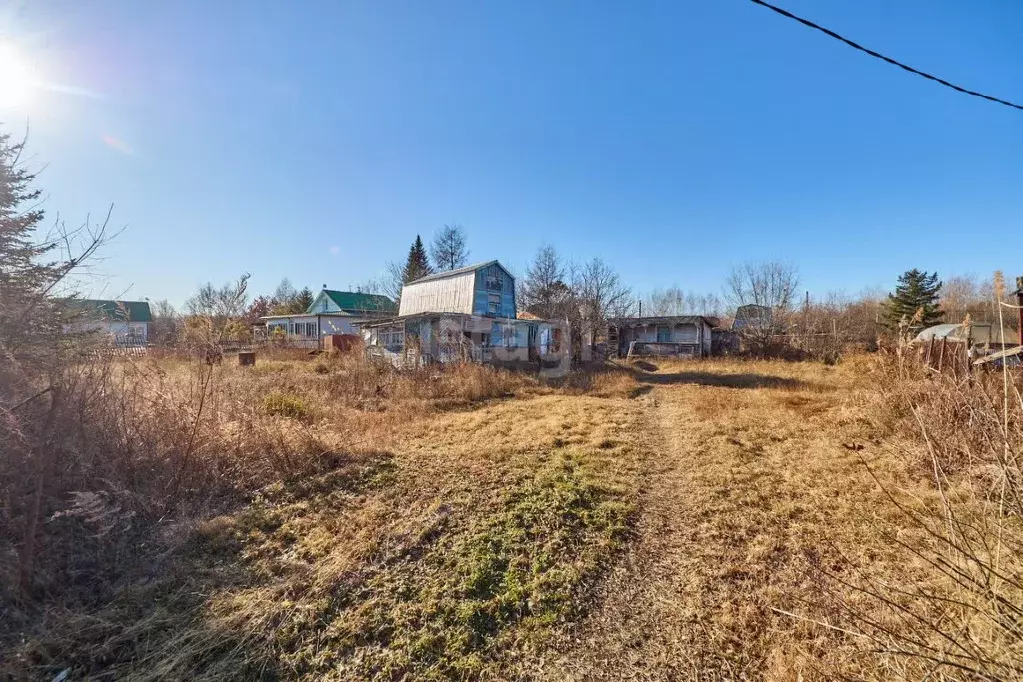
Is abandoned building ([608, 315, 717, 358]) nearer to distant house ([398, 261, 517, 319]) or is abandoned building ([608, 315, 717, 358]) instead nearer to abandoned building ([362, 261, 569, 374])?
abandoned building ([362, 261, 569, 374])

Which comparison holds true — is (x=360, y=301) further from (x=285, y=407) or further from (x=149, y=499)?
(x=149, y=499)

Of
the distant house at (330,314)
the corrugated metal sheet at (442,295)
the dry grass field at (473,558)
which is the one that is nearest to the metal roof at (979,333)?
the dry grass field at (473,558)

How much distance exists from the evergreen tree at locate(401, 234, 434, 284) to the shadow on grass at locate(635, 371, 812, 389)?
2922 centimetres

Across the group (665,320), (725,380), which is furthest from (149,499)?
(665,320)

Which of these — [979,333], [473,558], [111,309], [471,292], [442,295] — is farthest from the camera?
[442,295]

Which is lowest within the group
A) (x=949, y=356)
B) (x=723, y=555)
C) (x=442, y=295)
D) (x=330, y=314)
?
(x=723, y=555)

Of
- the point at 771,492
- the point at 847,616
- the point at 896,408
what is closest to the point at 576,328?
the point at 896,408

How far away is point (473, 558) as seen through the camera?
3432 mm

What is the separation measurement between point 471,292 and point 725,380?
1312 centimetres

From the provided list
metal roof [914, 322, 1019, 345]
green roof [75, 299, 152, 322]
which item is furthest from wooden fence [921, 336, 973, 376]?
green roof [75, 299, 152, 322]

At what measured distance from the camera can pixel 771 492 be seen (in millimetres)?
4812

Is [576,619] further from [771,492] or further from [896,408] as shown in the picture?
[896,408]

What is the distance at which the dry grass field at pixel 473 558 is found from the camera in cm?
244

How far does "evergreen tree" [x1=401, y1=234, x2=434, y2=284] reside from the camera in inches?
1688
